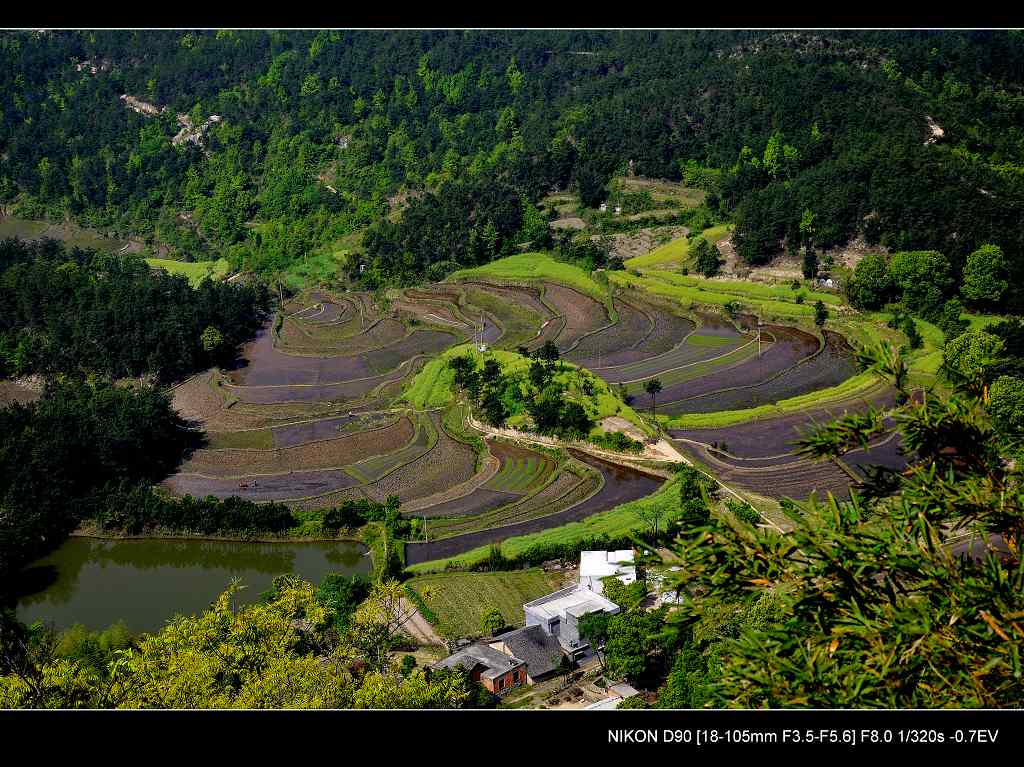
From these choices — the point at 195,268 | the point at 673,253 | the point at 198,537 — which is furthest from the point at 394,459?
the point at 195,268

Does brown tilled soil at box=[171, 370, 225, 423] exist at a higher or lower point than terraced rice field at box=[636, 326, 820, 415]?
lower

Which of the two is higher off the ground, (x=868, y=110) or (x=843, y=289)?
(x=868, y=110)

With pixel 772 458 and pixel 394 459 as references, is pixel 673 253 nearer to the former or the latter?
pixel 772 458

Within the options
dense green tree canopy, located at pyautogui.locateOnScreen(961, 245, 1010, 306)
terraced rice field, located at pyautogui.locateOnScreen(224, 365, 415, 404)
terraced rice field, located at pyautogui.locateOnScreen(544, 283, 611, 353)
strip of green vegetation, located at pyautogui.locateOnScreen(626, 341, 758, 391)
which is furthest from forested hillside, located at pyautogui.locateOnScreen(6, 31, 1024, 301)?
terraced rice field, located at pyautogui.locateOnScreen(224, 365, 415, 404)

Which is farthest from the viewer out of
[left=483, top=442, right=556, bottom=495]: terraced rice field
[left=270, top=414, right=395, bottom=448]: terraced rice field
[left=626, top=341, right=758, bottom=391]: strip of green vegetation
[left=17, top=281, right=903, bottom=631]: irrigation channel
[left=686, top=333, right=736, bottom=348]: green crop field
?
[left=686, top=333, right=736, bottom=348]: green crop field

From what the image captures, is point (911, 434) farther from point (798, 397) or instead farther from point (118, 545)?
point (798, 397)

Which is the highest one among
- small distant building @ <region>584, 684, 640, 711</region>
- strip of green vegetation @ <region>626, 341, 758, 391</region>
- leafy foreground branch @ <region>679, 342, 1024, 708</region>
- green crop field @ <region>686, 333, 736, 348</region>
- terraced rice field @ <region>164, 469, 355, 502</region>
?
leafy foreground branch @ <region>679, 342, 1024, 708</region>

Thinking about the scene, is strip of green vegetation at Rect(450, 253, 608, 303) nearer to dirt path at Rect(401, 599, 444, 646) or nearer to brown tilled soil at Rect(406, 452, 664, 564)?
brown tilled soil at Rect(406, 452, 664, 564)

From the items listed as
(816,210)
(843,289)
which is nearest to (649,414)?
(843,289)
